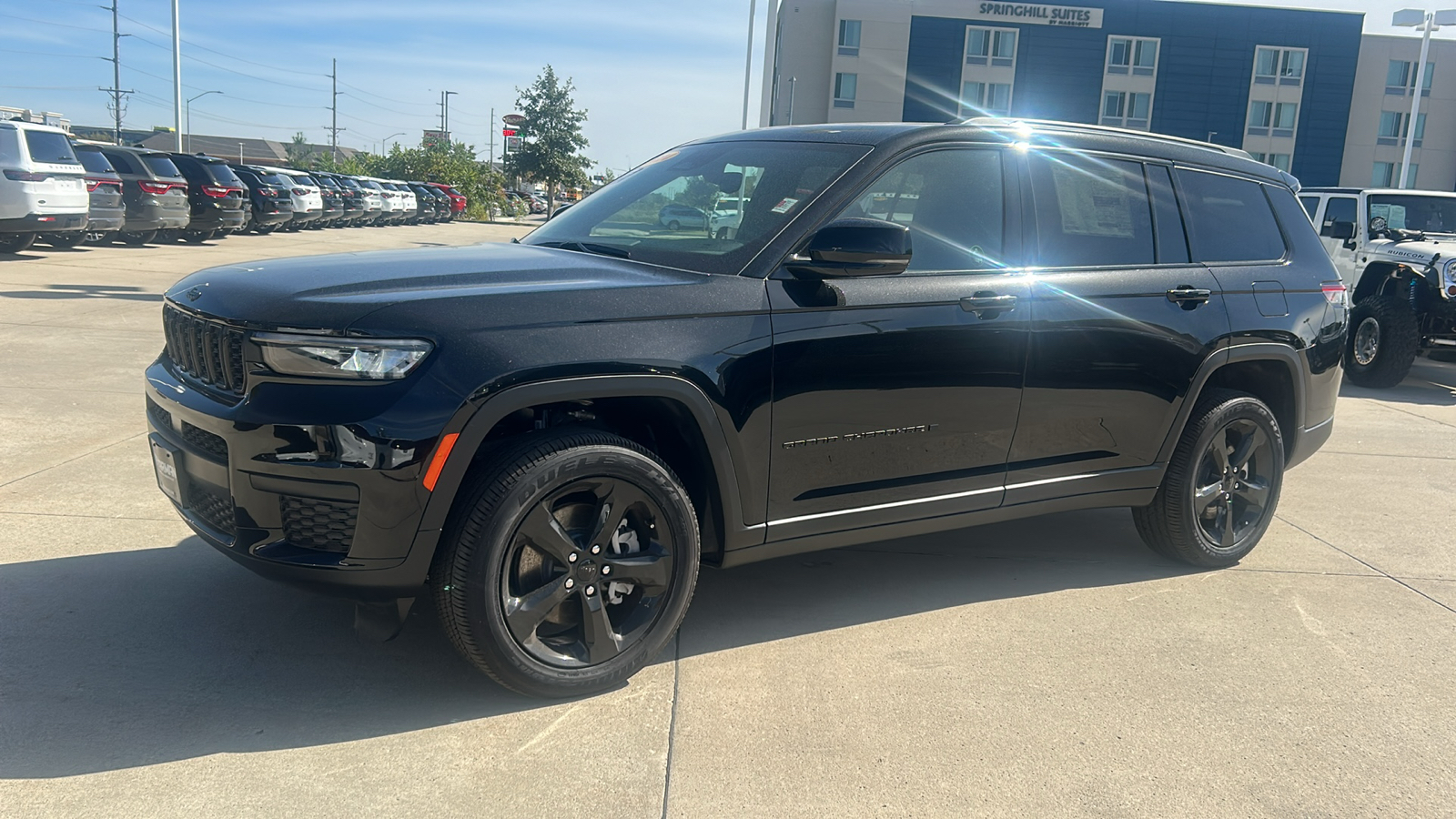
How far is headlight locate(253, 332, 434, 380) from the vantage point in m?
2.88

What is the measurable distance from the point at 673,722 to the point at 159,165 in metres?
20.9

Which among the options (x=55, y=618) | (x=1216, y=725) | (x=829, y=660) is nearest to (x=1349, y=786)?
(x=1216, y=725)

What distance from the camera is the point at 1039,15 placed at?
55.0m

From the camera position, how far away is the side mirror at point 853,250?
340 centimetres

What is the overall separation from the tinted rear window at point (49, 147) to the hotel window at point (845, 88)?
4416 centimetres

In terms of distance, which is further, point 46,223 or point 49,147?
point 49,147

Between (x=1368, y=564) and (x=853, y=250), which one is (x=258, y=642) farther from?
(x=1368, y=564)

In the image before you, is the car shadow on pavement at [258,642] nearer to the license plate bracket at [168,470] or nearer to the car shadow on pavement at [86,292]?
the license plate bracket at [168,470]

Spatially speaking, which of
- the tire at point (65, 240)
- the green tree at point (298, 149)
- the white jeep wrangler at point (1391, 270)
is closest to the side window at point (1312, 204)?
the white jeep wrangler at point (1391, 270)

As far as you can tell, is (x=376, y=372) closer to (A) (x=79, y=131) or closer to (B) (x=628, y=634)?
(B) (x=628, y=634)

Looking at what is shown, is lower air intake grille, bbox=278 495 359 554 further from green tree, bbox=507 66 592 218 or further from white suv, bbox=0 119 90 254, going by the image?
green tree, bbox=507 66 592 218

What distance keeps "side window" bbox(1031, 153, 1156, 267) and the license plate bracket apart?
3.03m

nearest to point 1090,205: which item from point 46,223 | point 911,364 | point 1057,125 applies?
point 1057,125

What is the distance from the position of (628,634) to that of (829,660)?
76 cm
